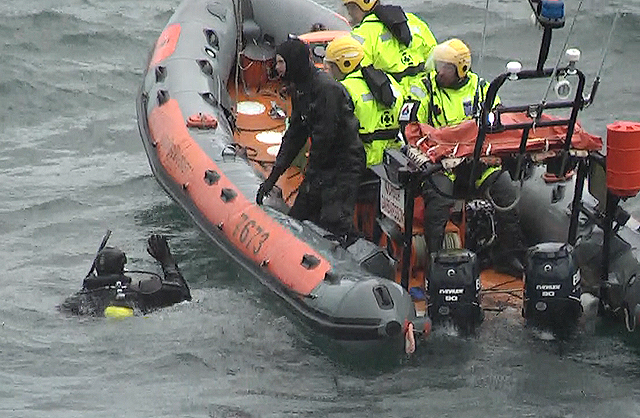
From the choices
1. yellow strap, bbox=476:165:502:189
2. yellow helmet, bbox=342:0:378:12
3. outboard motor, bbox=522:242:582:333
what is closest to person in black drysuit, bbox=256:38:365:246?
yellow strap, bbox=476:165:502:189

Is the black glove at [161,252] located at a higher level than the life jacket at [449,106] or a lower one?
lower

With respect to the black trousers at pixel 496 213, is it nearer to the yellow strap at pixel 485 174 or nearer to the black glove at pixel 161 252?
the yellow strap at pixel 485 174

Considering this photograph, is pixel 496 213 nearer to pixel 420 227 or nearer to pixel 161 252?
pixel 420 227

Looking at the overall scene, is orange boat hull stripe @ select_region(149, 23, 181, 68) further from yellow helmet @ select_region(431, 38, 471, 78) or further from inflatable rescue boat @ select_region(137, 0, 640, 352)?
yellow helmet @ select_region(431, 38, 471, 78)

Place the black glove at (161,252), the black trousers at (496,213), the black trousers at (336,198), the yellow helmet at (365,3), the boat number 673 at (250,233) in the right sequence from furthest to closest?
the yellow helmet at (365,3) → the black glove at (161,252) → the boat number 673 at (250,233) → the black trousers at (336,198) → the black trousers at (496,213)

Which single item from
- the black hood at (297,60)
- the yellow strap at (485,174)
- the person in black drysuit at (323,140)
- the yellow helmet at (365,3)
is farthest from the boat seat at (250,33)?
the yellow strap at (485,174)

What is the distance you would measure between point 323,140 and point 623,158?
1678mm

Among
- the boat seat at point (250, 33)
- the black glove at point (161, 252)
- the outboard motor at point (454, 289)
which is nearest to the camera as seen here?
the outboard motor at point (454, 289)

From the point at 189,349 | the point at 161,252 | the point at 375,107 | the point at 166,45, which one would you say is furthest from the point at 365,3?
the point at 189,349

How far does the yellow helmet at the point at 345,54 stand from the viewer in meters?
7.95

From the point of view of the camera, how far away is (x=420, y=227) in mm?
7781

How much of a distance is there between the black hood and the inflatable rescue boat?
0.68 metres

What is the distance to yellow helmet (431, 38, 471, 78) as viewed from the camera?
292 inches

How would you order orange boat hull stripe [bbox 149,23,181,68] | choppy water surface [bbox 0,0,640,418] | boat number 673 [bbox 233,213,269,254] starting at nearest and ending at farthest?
1. choppy water surface [bbox 0,0,640,418]
2. boat number 673 [bbox 233,213,269,254]
3. orange boat hull stripe [bbox 149,23,181,68]
